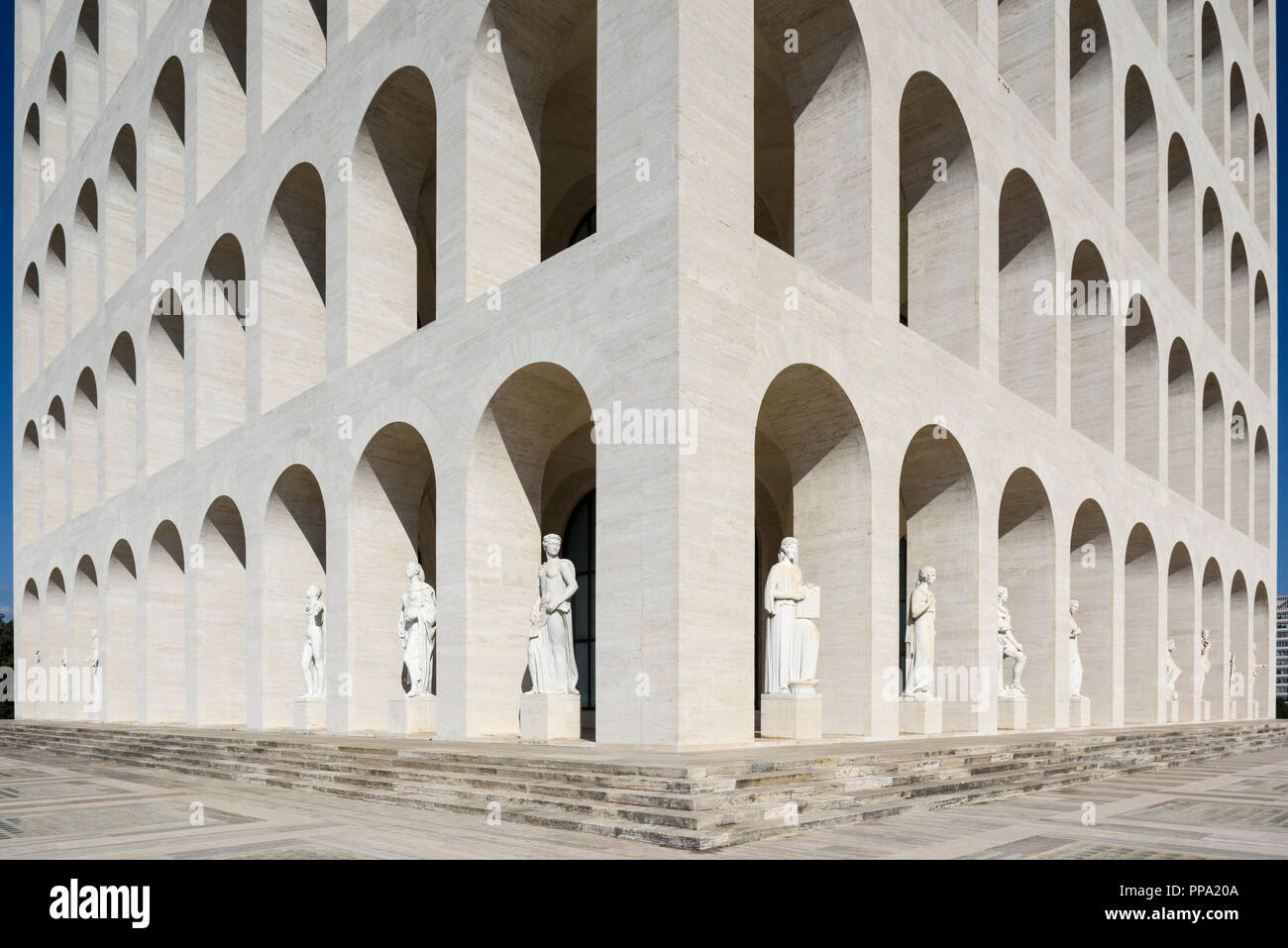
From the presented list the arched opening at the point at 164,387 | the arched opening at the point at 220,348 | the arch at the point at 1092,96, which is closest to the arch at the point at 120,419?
the arched opening at the point at 164,387

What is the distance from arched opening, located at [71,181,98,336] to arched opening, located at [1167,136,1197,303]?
30.1 meters

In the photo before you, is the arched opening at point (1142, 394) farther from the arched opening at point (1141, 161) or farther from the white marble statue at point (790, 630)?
the white marble statue at point (790, 630)

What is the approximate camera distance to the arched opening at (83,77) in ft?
117

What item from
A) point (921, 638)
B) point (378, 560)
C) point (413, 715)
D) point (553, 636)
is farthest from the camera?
point (378, 560)

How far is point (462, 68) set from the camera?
638 inches

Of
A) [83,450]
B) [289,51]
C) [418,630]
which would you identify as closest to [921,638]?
[418,630]

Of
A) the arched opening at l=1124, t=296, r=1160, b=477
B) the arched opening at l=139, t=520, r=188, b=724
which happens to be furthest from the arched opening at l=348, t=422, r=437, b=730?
the arched opening at l=1124, t=296, r=1160, b=477

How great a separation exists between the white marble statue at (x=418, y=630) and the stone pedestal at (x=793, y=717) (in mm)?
5473

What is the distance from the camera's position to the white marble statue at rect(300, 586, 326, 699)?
64.4 ft

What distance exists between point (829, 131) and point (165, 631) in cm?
1847

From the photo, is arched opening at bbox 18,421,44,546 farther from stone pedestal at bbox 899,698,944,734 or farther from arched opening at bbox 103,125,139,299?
stone pedestal at bbox 899,698,944,734

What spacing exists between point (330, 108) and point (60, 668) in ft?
72.0

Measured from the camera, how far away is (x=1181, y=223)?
31.2 meters

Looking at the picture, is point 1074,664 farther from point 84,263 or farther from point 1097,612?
point 84,263
